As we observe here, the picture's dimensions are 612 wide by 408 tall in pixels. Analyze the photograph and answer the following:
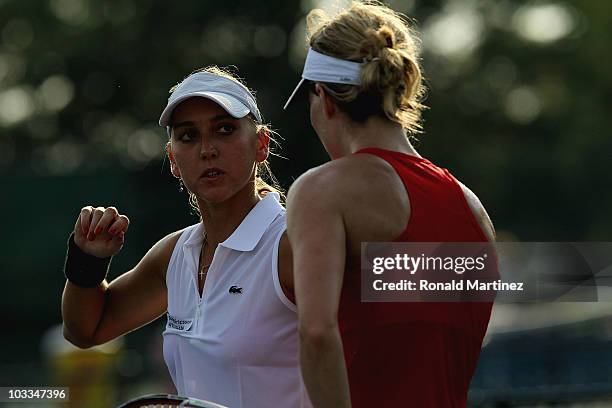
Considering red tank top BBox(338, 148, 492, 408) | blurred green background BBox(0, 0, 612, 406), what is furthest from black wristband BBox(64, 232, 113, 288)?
blurred green background BBox(0, 0, 612, 406)

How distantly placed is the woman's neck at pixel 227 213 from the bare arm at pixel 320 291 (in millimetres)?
755

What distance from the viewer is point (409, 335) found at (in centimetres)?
284

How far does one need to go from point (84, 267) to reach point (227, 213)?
0.49 metres

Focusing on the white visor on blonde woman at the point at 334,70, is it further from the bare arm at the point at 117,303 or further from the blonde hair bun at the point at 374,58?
the bare arm at the point at 117,303

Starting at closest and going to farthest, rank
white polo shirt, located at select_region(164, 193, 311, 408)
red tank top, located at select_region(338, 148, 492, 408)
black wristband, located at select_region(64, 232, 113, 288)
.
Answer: red tank top, located at select_region(338, 148, 492, 408) < white polo shirt, located at select_region(164, 193, 311, 408) < black wristband, located at select_region(64, 232, 113, 288)

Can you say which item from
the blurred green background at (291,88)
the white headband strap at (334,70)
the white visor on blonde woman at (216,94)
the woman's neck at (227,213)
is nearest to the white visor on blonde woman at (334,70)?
the white headband strap at (334,70)

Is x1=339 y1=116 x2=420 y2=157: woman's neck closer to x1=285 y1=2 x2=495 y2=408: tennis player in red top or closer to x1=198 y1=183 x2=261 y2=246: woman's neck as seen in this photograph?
x1=285 y1=2 x2=495 y2=408: tennis player in red top

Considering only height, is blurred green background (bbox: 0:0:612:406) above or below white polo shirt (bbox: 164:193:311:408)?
above

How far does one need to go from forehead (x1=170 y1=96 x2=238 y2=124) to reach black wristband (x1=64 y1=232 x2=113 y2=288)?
49cm

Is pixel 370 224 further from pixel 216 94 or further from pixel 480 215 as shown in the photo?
pixel 216 94

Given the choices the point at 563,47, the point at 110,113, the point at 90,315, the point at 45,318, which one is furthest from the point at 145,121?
the point at 90,315

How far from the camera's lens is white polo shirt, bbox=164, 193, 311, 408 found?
3227 millimetres

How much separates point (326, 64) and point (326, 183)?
0.32 meters

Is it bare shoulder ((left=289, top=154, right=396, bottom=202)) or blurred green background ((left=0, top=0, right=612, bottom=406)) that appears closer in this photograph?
bare shoulder ((left=289, top=154, right=396, bottom=202))
